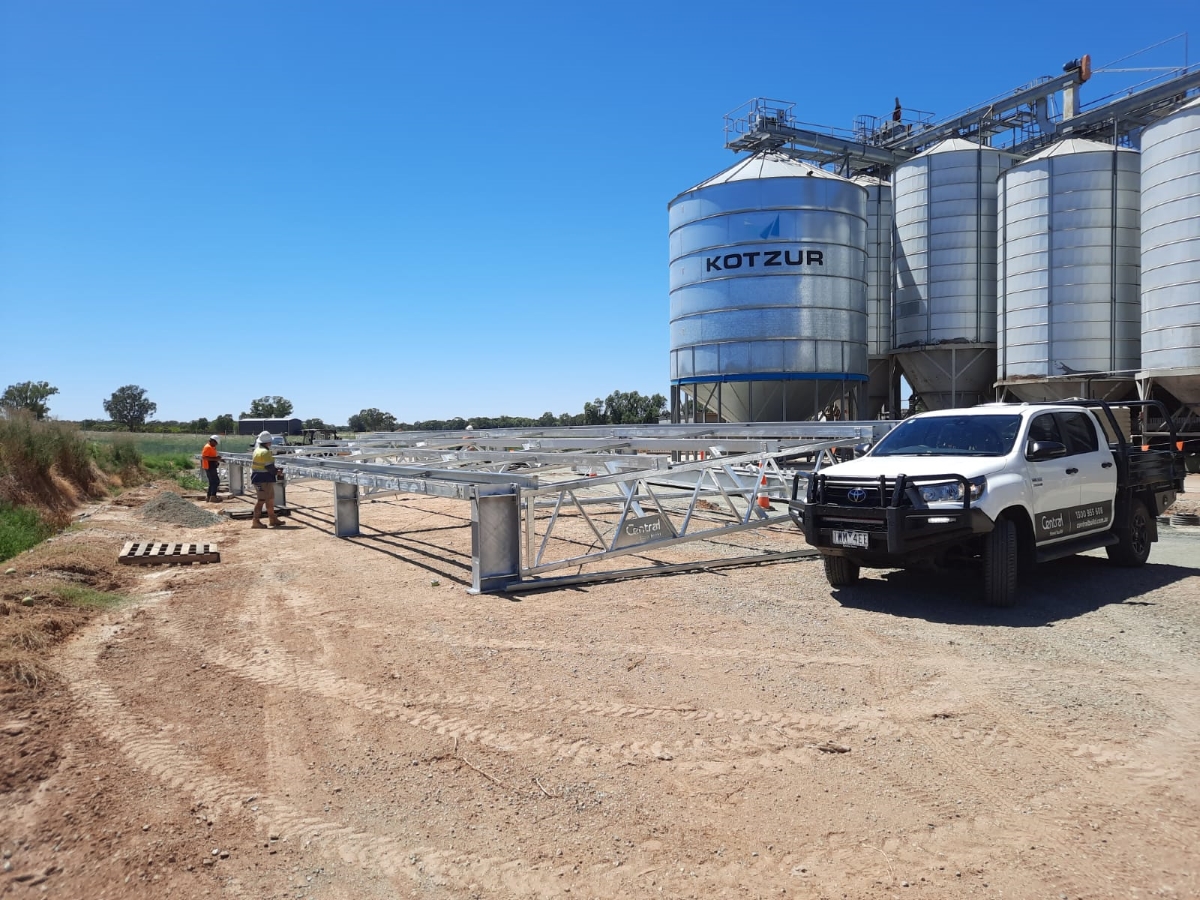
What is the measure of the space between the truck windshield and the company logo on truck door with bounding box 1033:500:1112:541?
830 millimetres

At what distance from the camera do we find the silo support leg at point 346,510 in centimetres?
1419

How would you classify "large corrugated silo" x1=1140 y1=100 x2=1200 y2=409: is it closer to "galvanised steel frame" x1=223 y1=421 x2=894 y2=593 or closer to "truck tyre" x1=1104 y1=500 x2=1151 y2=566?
"galvanised steel frame" x1=223 y1=421 x2=894 y2=593

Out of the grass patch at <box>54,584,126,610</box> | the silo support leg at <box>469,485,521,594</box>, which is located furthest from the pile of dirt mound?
the silo support leg at <box>469,485,521,594</box>

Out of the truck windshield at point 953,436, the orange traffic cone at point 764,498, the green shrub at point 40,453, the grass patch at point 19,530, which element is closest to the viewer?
the truck windshield at point 953,436

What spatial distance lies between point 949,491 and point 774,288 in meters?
18.1

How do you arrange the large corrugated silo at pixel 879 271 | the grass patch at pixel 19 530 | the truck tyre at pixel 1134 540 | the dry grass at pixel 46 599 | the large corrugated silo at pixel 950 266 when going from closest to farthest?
the dry grass at pixel 46 599 < the truck tyre at pixel 1134 540 < the grass patch at pixel 19 530 < the large corrugated silo at pixel 950 266 < the large corrugated silo at pixel 879 271

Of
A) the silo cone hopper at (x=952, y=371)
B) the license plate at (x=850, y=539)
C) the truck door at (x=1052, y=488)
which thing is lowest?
the license plate at (x=850, y=539)

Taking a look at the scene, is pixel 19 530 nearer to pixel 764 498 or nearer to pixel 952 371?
pixel 764 498

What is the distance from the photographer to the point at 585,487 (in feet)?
29.1

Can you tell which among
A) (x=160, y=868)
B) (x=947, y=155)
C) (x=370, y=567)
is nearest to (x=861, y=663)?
(x=160, y=868)

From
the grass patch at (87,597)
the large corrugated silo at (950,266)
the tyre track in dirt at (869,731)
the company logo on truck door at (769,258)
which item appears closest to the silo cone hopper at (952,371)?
the large corrugated silo at (950,266)

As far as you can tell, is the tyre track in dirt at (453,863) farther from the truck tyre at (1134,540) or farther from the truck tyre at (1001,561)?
the truck tyre at (1134,540)

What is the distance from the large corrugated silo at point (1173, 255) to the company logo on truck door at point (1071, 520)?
15852mm

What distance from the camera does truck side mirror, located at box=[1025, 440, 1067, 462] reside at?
26.6 ft
